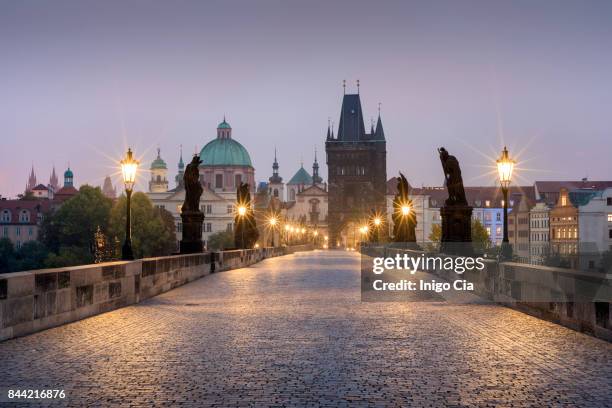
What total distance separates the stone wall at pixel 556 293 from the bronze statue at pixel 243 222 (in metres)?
29.7

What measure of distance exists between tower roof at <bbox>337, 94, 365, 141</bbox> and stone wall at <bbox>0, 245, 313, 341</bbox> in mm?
146768

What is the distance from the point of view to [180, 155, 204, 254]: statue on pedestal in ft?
108

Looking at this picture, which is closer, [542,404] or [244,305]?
[542,404]

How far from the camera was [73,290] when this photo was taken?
46.3 ft

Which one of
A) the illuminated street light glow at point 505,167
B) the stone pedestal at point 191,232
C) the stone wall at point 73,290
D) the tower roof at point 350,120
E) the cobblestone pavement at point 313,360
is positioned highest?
the tower roof at point 350,120

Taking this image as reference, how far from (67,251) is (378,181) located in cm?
7895

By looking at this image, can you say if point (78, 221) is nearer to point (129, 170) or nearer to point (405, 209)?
point (405, 209)

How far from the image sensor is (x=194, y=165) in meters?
33.6

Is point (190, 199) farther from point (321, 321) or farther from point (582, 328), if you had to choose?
point (582, 328)

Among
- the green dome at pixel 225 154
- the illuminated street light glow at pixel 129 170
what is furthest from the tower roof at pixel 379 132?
the illuminated street light glow at pixel 129 170

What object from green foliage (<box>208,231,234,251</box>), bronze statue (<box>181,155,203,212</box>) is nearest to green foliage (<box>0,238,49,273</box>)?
green foliage (<box>208,231,234,251</box>)

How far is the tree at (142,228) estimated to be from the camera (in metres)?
112

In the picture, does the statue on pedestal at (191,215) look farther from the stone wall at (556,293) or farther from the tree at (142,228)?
the tree at (142,228)

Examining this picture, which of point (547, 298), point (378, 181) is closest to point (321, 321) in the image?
point (547, 298)
